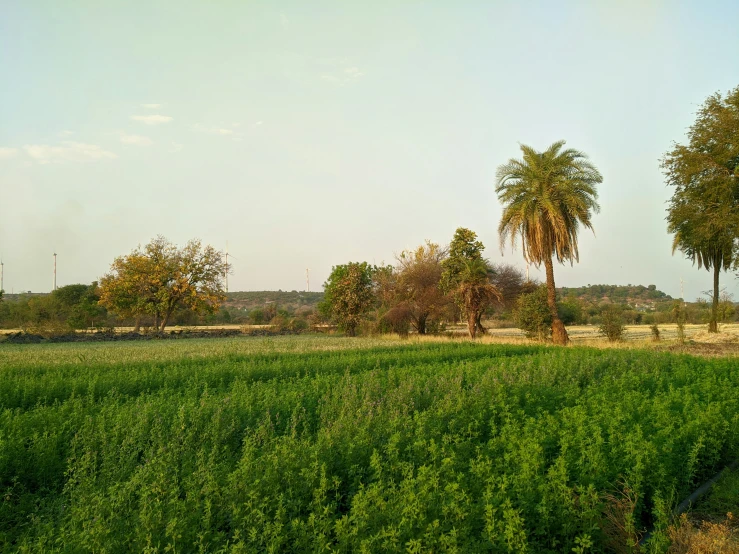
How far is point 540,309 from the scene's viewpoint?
29.6 meters

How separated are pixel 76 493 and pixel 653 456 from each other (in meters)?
6.15

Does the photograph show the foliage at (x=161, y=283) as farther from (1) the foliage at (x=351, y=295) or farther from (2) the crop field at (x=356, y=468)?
(2) the crop field at (x=356, y=468)

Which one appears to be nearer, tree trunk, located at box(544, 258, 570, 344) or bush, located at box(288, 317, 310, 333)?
tree trunk, located at box(544, 258, 570, 344)

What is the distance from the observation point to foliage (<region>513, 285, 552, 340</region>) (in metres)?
29.4

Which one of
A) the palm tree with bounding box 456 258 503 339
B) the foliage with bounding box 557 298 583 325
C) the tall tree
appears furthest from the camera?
the foliage with bounding box 557 298 583 325

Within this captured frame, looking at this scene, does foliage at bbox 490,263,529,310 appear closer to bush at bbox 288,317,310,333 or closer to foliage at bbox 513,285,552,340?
foliage at bbox 513,285,552,340

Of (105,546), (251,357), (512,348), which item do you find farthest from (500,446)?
(512,348)

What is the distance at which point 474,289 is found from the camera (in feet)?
105

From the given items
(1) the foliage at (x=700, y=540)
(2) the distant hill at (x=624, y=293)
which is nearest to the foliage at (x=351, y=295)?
(1) the foliage at (x=700, y=540)

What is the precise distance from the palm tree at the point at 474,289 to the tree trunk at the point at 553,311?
183 inches

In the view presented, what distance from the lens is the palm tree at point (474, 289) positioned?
104 ft

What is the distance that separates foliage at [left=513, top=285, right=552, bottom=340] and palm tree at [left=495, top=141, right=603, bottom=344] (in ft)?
5.18

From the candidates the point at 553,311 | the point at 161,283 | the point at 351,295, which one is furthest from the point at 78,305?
the point at 553,311

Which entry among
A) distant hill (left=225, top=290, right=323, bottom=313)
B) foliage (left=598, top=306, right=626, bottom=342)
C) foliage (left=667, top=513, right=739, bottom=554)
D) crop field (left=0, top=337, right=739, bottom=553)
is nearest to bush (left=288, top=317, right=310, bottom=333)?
foliage (left=598, top=306, right=626, bottom=342)
